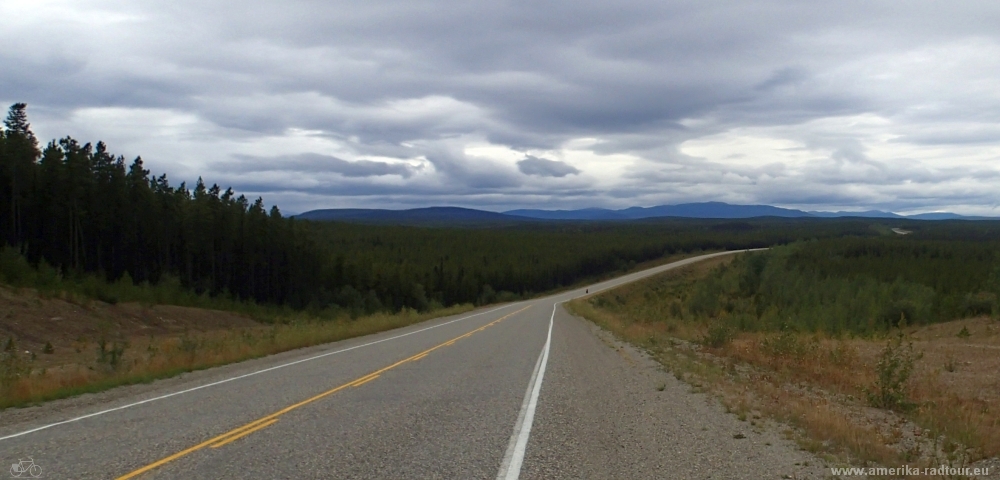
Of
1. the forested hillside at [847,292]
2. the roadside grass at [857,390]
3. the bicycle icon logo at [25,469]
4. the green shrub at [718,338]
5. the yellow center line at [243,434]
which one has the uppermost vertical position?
the bicycle icon logo at [25,469]

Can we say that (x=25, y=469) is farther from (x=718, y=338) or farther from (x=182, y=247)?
(x=182, y=247)

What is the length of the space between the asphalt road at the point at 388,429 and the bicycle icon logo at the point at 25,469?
0.14 meters

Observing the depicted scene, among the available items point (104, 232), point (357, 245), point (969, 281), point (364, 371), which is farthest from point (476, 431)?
point (357, 245)

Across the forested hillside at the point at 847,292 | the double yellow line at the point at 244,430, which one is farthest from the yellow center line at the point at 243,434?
the forested hillside at the point at 847,292

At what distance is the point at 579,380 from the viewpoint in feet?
47.5

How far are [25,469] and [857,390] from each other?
13.2 m

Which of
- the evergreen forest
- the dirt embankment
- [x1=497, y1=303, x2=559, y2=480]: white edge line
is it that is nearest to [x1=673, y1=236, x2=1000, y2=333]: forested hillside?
the evergreen forest

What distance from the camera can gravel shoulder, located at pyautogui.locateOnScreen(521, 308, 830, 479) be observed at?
7301 millimetres

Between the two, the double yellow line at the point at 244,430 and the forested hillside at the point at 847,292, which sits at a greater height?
the double yellow line at the point at 244,430

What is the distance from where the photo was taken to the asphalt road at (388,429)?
7.38m

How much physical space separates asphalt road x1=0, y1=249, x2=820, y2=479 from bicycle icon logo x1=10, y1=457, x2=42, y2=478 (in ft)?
0.45

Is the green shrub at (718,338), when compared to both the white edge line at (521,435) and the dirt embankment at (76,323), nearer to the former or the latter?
the white edge line at (521,435)

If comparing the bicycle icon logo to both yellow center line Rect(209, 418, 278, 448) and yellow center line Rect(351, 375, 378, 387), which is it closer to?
yellow center line Rect(209, 418, 278, 448)

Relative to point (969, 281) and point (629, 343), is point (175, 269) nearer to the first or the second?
point (629, 343)
